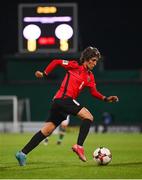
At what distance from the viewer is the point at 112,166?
11.4 metres

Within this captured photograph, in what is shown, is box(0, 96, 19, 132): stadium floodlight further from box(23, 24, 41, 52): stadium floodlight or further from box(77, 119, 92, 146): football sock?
box(77, 119, 92, 146): football sock

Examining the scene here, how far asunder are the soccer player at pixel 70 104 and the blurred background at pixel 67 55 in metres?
9.25

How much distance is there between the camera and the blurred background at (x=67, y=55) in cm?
2145

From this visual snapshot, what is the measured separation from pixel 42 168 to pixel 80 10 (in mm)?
30374

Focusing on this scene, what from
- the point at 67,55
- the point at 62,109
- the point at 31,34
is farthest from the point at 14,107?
the point at 62,109

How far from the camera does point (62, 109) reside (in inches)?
452

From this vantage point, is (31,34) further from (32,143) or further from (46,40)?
(32,143)

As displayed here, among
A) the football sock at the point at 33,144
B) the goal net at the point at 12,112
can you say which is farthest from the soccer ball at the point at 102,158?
the goal net at the point at 12,112

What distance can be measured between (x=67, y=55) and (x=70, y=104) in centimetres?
1674

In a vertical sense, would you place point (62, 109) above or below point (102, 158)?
above

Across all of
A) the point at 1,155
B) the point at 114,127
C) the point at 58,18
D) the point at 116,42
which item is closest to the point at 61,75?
the point at 114,127

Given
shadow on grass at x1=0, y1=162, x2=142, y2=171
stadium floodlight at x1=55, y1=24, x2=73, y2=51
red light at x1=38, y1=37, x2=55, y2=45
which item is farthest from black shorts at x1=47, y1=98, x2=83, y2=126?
red light at x1=38, y1=37, x2=55, y2=45

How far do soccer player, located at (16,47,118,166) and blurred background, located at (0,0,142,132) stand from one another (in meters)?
9.25

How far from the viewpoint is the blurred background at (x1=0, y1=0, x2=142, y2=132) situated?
21453 millimetres
